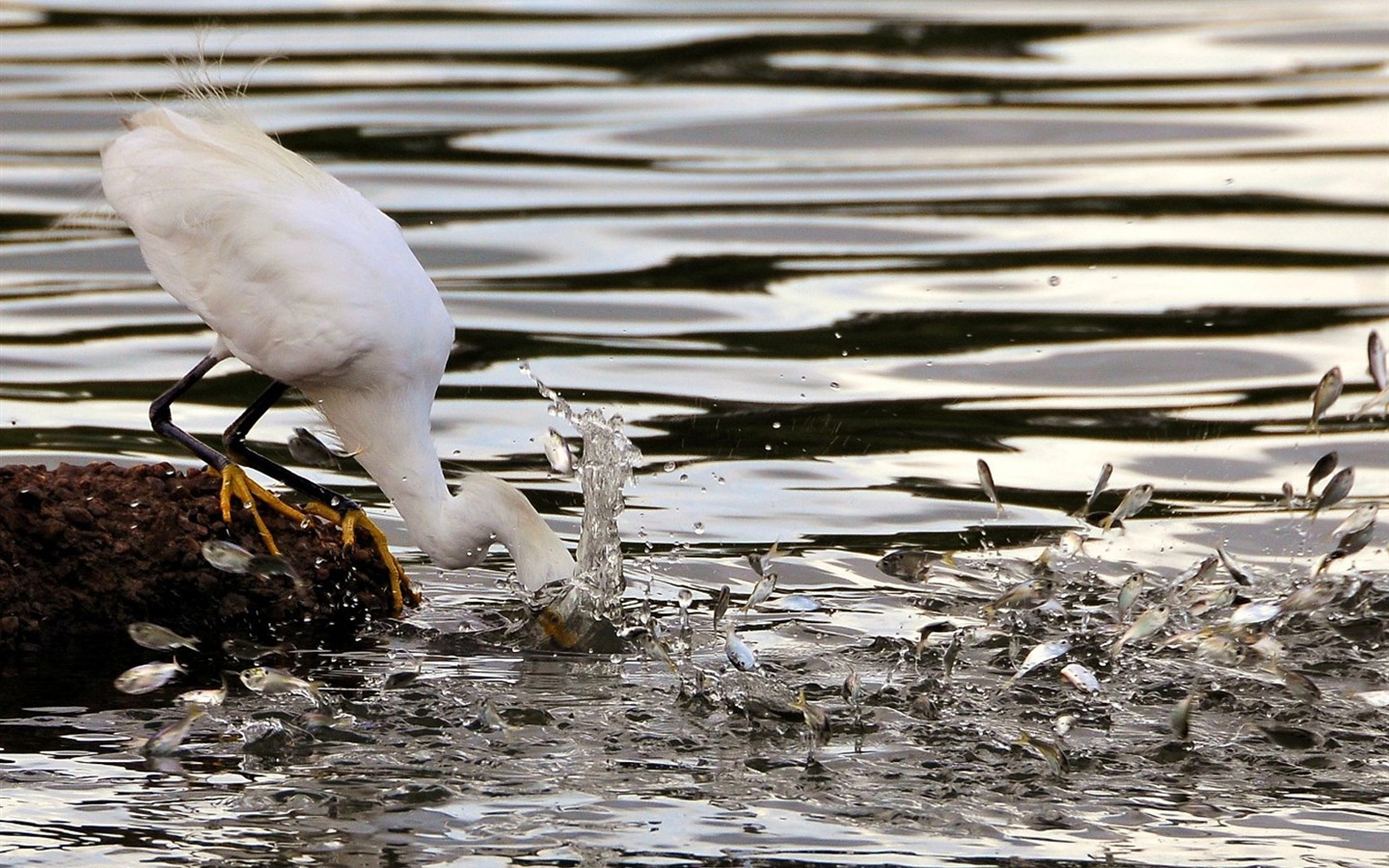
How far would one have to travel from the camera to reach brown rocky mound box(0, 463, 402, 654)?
6.70m

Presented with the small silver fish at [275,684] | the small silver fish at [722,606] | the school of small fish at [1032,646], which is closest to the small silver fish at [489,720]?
the school of small fish at [1032,646]

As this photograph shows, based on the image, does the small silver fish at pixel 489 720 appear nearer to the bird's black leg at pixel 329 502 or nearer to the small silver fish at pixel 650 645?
the small silver fish at pixel 650 645

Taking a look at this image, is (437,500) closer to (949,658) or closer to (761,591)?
(761,591)

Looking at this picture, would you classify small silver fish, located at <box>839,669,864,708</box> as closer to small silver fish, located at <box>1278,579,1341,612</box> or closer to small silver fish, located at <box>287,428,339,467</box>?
small silver fish, located at <box>1278,579,1341,612</box>

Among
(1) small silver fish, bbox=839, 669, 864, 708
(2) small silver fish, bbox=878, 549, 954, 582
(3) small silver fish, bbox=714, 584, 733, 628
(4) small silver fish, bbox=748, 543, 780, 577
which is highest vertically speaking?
(2) small silver fish, bbox=878, 549, 954, 582

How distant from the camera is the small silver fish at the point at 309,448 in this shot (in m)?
7.78

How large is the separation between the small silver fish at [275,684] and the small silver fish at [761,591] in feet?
4.56

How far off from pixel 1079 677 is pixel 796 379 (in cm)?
489

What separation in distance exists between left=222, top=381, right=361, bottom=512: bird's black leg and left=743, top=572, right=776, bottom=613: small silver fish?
1.44m

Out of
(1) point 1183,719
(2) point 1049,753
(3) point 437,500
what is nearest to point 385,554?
(3) point 437,500

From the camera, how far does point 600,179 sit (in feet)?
49.4

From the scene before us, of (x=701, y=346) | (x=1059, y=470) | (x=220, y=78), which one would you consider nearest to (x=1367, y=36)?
(x=701, y=346)

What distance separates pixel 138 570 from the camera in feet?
22.4

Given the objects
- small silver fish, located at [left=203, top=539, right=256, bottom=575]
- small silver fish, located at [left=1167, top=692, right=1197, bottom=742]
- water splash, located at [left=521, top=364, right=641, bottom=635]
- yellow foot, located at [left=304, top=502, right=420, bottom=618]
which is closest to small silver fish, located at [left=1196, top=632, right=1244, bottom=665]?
small silver fish, located at [left=1167, top=692, right=1197, bottom=742]
